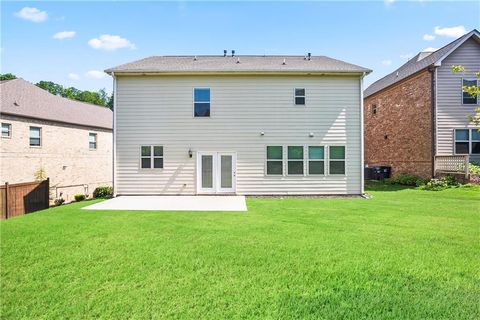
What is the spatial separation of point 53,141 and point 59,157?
3.78 ft

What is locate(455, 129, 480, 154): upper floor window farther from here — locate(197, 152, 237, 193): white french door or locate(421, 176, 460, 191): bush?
locate(197, 152, 237, 193): white french door

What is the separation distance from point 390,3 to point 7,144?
19.9 metres

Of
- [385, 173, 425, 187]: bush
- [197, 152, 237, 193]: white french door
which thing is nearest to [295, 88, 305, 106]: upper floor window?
[197, 152, 237, 193]: white french door

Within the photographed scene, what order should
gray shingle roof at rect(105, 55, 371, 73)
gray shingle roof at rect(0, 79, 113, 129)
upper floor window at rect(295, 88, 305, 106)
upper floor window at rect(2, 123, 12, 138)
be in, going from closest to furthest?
gray shingle roof at rect(105, 55, 371, 73)
upper floor window at rect(295, 88, 305, 106)
upper floor window at rect(2, 123, 12, 138)
gray shingle roof at rect(0, 79, 113, 129)

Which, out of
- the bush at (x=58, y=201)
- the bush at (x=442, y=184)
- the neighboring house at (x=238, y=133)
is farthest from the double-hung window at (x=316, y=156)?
the bush at (x=58, y=201)

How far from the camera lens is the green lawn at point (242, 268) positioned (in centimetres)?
315

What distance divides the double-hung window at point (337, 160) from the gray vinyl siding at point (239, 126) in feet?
0.77

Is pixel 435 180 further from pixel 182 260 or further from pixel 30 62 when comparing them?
pixel 30 62

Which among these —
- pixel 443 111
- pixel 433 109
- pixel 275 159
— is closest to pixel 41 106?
pixel 275 159

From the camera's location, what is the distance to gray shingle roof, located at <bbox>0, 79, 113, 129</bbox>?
1628 cm

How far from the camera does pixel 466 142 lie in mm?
15234

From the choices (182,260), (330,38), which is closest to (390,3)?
(330,38)

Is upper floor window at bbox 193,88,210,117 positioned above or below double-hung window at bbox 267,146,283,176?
above

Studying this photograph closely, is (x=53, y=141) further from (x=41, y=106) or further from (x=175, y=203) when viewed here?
(x=175, y=203)
